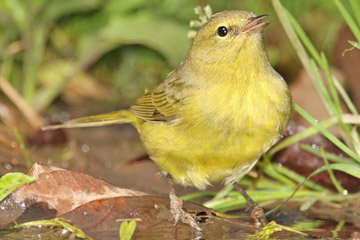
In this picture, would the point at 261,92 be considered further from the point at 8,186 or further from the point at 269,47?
the point at 269,47

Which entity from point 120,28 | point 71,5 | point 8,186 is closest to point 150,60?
point 120,28

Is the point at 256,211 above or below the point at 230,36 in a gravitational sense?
below

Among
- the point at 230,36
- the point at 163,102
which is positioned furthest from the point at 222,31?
the point at 163,102

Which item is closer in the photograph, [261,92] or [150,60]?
[261,92]

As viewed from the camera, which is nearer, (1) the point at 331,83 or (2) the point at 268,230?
(2) the point at 268,230

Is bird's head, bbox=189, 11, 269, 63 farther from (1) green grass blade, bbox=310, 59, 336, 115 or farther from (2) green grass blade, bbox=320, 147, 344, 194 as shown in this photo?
(2) green grass blade, bbox=320, 147, 344, 194

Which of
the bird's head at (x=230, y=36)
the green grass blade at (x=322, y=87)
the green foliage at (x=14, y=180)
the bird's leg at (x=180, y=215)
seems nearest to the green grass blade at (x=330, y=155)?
the green grass blade at (x=322, y=87)

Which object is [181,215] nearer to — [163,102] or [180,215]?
[180,215]

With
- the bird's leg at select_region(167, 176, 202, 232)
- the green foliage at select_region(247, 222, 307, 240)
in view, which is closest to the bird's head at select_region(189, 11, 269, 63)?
the bird's leg at select_region(167, 176, 202, 232)
